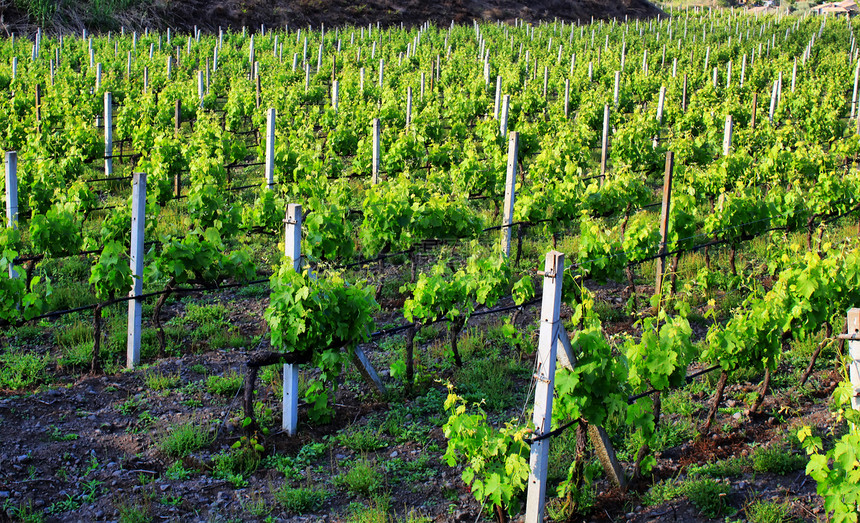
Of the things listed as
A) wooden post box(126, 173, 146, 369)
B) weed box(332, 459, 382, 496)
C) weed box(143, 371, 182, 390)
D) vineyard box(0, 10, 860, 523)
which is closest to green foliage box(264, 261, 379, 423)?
vineyard box(0, 10, 860, 523)

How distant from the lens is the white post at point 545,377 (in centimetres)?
427

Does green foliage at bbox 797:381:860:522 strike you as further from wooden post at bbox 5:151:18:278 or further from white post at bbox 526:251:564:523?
wooden post at bbox 5:151:18:278

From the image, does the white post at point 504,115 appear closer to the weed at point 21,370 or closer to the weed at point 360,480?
the weed at point 21,370

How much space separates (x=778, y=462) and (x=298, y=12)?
3530cm

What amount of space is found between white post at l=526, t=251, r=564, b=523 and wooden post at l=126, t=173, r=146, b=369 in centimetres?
375

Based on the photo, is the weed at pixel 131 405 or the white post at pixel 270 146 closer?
the weed at pixel 131 405

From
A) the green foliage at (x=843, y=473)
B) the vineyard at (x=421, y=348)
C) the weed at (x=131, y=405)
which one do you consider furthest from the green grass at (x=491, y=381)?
the green foliage at (x=843, y=473)

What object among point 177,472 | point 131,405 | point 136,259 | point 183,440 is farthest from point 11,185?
point 177,472

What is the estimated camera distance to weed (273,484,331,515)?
4.82 meters

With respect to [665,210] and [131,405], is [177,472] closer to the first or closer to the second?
[131,405]

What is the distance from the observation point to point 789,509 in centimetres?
467

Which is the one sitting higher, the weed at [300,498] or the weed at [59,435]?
the weed at [59,435]

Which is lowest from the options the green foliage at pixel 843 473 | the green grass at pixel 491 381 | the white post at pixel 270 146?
the green grass at pixel 491 381

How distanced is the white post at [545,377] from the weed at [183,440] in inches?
94.1
